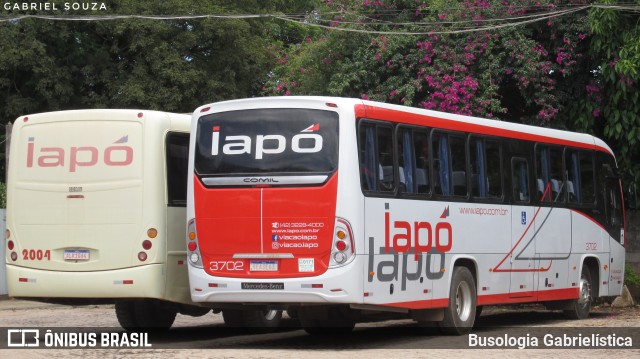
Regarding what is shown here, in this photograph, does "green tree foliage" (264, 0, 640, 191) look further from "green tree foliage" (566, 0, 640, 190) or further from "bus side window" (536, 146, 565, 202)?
"bus side window" (536, 146, 565, 202)

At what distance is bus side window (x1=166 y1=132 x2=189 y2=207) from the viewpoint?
16.3 meters

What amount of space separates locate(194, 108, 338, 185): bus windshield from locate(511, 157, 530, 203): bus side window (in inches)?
199

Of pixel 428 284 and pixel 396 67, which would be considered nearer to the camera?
pixel 428 284

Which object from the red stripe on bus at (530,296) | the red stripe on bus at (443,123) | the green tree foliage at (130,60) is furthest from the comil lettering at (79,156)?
the green tree foliage at (130,60)

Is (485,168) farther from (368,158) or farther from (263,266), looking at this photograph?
(263,266)

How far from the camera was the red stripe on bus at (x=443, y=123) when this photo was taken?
15567 millimetres

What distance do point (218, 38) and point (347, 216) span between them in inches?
1042

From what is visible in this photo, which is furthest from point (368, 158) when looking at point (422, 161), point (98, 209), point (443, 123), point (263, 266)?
point (98, 209)

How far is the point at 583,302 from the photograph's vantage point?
71.2 ft

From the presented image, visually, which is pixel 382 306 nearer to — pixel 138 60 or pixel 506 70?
pixel 506 70

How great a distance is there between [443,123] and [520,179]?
2.71m

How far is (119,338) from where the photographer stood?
17.1 m

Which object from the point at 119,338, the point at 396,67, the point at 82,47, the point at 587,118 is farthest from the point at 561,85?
the point at 82,47

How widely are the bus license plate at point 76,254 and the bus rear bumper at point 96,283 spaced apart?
7.8 inches
